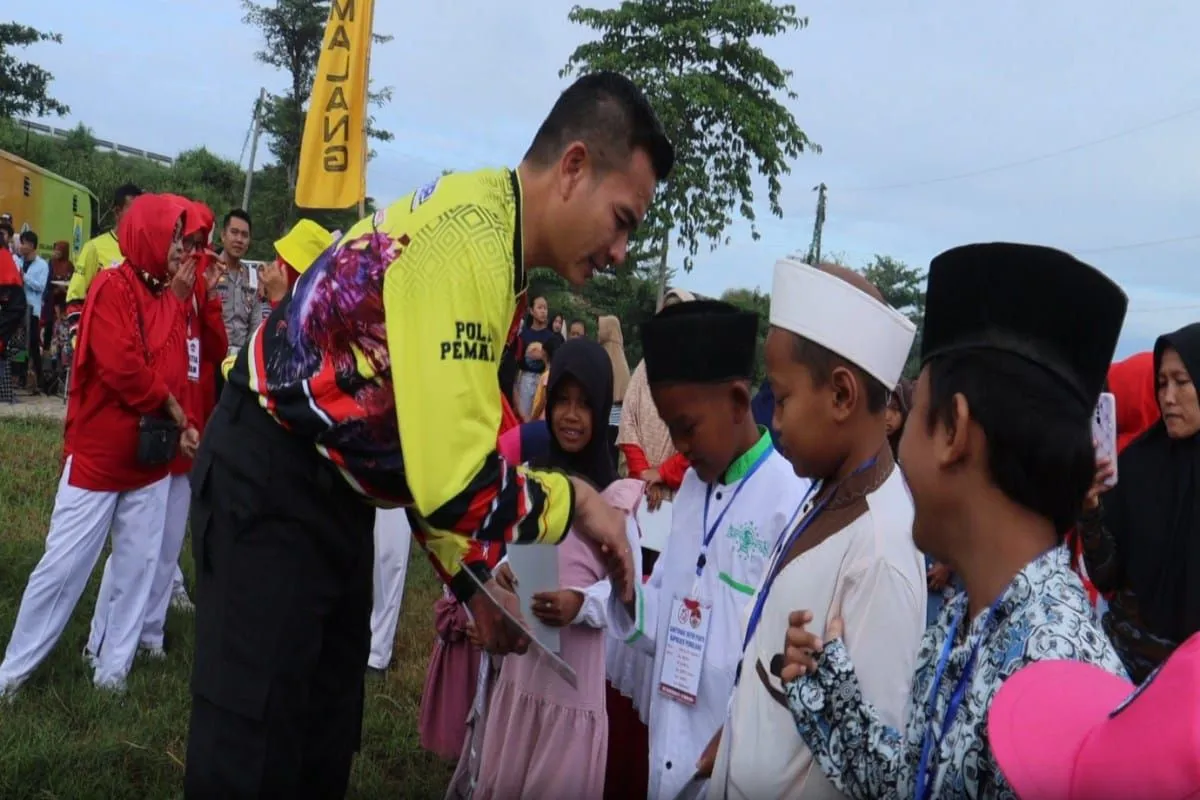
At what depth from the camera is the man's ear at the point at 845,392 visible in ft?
6.79

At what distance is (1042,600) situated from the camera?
1284mm

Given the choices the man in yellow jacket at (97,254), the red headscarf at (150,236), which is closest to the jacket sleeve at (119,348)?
the red headscarf at (150,236)

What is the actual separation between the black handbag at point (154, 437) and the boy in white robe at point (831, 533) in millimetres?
3339

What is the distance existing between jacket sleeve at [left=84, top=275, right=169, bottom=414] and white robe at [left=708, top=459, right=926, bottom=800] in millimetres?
3442

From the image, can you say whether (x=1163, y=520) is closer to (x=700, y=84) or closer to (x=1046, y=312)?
(x=1046, y=312)

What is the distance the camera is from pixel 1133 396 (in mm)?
4695

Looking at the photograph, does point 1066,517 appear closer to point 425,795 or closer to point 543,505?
point 543,505

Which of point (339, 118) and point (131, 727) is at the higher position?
point (339, 118)

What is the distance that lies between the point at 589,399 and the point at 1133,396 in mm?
2983

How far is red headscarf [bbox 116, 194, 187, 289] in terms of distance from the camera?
14.3 feet

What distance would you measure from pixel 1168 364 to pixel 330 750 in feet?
11.2

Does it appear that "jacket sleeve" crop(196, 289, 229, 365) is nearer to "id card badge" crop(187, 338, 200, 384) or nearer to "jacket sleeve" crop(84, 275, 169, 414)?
"id card badge" crop(187, 338, 200, 384)

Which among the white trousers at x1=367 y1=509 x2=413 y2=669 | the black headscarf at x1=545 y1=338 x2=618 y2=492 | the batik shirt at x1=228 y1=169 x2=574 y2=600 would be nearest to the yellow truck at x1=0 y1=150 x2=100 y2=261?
the white trousers at x1=367 y1=509 x2=413 y2=669

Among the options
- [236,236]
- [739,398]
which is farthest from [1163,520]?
[236,236]
